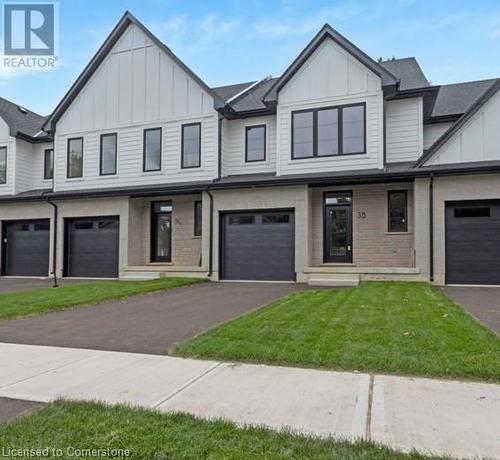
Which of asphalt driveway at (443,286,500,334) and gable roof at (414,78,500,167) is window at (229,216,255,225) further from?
asphalt driveway at (443,286,500,334)

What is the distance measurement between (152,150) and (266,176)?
17.1 feet

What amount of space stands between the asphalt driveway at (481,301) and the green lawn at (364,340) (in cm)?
32

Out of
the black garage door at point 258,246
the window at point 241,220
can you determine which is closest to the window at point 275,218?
the black garage door at point 258,246

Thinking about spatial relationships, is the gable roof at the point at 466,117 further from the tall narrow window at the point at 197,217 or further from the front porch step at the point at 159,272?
the front porch step at the point at 159,272

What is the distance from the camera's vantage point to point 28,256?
1875cm

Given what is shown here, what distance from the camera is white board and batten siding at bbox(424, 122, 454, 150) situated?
1585cm

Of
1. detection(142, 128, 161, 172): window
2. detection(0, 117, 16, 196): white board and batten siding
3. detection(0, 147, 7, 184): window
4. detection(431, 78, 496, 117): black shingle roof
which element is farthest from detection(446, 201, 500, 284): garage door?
detection(0, 147, 7, 184): window

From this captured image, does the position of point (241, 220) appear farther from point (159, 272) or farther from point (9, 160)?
point (9, 160)

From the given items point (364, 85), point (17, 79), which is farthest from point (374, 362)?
point (17, 79)

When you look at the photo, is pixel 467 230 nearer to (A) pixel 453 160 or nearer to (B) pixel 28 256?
(A) pixel 453 160

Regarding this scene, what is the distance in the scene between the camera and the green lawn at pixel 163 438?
2.84 meters

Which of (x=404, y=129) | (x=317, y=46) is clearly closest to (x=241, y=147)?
(x=317, y=46)

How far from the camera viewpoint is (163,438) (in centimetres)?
306

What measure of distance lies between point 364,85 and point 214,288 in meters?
8.82
